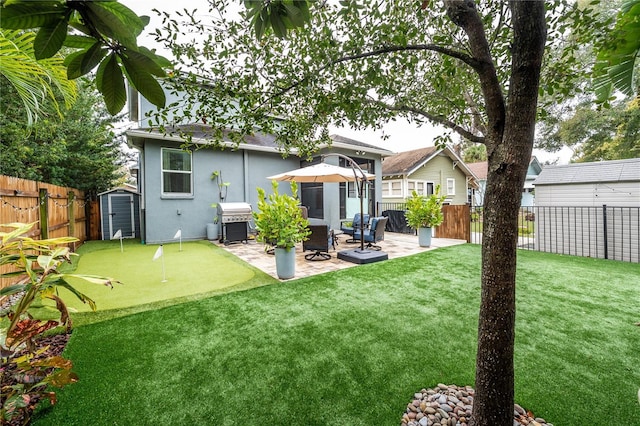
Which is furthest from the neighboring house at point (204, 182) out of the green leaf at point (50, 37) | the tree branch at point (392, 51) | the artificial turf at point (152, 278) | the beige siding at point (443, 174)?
the green leaf at point (50, 37)

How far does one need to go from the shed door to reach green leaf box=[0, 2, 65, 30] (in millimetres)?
12776

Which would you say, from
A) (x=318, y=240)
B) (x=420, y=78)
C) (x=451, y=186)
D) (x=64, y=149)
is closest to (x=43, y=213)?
(x=318, y=240)

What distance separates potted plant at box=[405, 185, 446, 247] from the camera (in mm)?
8297

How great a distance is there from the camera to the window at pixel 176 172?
31.6 feet

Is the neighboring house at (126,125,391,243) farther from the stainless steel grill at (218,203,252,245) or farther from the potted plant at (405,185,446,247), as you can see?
the potted plant at (405,185,446,247)

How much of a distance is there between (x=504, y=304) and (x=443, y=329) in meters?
2.02

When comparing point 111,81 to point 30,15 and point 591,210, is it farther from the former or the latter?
point 591,210

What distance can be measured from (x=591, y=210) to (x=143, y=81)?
34.7 feet

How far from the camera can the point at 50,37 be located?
726 millimetres

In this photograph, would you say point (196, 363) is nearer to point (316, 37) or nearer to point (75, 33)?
point (75, 33)

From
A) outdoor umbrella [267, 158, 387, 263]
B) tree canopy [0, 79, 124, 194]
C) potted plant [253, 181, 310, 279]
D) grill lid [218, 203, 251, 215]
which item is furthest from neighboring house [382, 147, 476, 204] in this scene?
tree canopy [0, 79, 124, 194]

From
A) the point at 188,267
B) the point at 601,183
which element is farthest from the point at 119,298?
the point at 601,183

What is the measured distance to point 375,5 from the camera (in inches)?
95.3

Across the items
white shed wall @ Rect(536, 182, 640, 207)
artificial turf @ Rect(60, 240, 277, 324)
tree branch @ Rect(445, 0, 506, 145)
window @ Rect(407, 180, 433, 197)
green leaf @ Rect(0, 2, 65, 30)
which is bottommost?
artificial turf @ Rect(60, 240, 277, 324)
